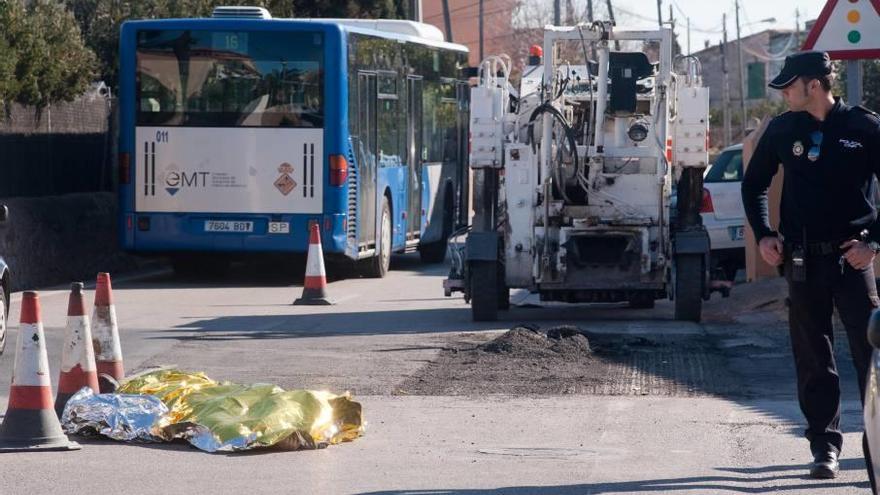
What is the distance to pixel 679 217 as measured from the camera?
1508 cm

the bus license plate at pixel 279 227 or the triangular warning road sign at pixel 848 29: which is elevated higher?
the triangular warning road sign at pixel 848 29

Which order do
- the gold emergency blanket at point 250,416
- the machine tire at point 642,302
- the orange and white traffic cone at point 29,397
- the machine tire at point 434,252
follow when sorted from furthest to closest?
the machine tire at point 434,252 → the machine tire at point 642,302 → the gold emergency blanket at point 250,416 → the orange and white traffic cone at point 29,397

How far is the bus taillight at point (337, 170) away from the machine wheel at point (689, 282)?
18.9 feet

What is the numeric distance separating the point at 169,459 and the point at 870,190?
3.58 metres

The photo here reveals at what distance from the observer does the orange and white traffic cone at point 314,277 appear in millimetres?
16703

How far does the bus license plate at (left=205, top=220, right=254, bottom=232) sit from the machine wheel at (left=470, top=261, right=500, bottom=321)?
17.8ft

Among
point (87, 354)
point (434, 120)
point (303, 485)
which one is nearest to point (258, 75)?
point (434, 120)

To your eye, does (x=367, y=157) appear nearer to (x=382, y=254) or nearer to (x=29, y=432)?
(x=382, y=254)

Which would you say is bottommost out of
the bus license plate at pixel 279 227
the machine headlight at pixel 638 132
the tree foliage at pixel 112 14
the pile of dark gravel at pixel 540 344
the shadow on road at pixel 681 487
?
the shadow on road at pixel 681 487

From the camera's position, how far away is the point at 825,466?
286 inches

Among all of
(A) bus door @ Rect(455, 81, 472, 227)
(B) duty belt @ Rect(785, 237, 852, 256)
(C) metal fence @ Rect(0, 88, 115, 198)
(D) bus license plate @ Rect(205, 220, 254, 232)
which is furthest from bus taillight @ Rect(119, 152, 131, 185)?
(B) duty belt @ Rect(785, 237, 852, 256)

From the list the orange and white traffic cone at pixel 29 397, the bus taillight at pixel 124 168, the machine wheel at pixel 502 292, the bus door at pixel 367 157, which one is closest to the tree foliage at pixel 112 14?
the bus door at pixel 367 157

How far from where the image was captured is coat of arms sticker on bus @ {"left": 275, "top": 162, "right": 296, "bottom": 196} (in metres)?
19.4

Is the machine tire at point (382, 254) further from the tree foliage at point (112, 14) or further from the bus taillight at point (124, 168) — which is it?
the tree foliage at point (112, 14)
